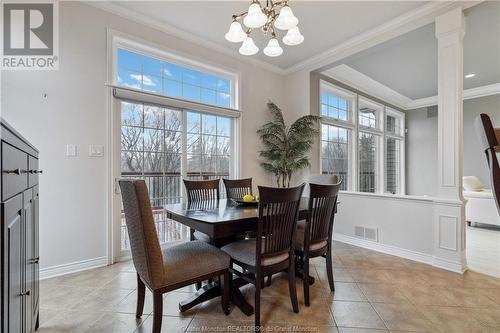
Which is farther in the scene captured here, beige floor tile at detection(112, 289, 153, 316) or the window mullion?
the window mullion

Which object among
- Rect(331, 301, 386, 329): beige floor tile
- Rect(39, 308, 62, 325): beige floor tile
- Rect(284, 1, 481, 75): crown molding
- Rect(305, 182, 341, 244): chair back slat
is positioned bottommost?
Rect(331, 301, 386, 329): beige floor tile

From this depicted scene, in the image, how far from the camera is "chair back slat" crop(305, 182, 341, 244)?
5.99ft

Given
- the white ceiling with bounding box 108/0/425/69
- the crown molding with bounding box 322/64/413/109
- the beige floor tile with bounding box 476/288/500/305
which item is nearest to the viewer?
the beige floor tile with bounding box 476/288/500/305

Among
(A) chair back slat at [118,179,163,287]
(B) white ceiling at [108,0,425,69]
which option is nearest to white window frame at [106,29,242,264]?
(B) white ceiling at [108,0,425,69]

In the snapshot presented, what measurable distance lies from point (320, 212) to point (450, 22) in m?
2.60

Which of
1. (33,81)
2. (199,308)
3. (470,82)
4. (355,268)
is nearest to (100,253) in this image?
(199,308)

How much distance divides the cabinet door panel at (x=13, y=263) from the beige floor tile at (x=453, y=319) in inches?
94.6

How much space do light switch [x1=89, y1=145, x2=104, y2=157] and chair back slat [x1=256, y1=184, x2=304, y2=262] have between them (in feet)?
6.85

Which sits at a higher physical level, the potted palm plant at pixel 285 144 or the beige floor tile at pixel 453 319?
the potted palm plant at pixel 285 144

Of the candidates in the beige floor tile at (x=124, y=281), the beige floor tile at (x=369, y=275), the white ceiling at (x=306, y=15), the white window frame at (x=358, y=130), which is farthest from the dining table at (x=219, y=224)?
the white window frame at (x=358, y=130)

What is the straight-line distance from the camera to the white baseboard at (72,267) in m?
2.31

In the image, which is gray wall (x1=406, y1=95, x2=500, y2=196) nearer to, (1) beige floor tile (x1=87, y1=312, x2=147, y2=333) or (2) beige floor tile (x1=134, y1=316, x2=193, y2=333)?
(2) beige floor tile (x1=134, y1=316, x2=193, y2=333)

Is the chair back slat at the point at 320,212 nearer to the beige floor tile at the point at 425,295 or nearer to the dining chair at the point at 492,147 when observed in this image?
the beige floor tile at the point at 425,295

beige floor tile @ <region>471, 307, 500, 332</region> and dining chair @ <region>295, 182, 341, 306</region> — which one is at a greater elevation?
dining chair @ <region>295, 182, 341, 306</region>
